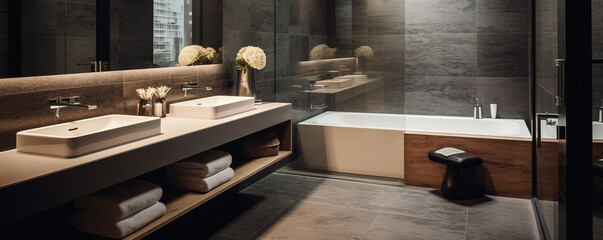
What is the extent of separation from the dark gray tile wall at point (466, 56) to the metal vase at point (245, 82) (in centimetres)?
231

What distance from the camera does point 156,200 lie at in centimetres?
231

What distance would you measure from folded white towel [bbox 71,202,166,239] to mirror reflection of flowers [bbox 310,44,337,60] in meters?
2.55

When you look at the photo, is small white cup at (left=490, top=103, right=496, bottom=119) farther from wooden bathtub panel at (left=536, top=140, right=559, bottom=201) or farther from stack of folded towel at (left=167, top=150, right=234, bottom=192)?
stack of folded towel at (left=167, top=150, right=234, bottom=192)

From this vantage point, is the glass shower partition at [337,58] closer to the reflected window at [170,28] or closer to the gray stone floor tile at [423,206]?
the gray stone floor tile at [423,206]

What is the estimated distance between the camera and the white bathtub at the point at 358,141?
4230 mm

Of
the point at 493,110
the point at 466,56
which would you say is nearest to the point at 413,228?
the point at 493,110

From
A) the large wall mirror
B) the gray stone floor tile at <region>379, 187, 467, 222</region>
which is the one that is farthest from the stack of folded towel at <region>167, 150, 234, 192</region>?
the gray stone floor tile at <region>379, 187, 467, 222</region>

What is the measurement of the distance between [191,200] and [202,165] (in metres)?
0.23

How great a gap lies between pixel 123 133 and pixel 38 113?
0.45 meters

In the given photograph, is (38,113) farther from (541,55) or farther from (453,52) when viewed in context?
(453,52)

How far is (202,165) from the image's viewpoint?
8.95 ft

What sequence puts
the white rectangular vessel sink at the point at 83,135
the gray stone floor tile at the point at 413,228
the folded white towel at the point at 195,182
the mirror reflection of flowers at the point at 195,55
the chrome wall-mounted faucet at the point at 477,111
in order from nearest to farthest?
the white rectangular vessel sink at the point at 83,135
the folded white towel at the point at 195,182
the gray stone floor tile at the point at 413,228
the mirror reflection of flowers at the point at 195,55
the chrome wall-mounted faucet at the point at 477,111

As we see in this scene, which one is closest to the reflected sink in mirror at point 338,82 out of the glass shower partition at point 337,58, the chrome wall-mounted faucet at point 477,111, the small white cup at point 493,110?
the glass shower partition at point 337,58

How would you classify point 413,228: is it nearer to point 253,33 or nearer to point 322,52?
point 322,52
